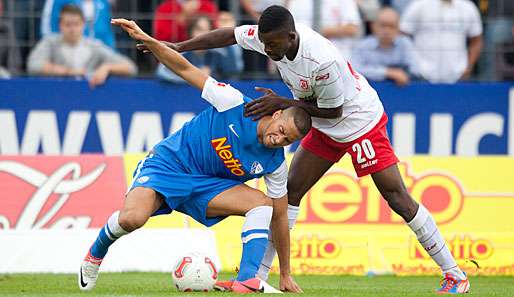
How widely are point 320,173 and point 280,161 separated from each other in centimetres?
73

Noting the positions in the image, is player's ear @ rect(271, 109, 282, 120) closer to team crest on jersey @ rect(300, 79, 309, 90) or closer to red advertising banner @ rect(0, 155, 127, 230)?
team crest on jersey @ rect(300, 79, 309, 90)

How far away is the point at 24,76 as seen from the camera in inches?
532

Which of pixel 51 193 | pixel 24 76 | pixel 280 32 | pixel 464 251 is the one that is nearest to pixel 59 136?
pixel 24 76

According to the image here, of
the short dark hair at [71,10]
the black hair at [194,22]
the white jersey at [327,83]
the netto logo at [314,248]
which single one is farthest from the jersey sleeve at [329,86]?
the short dark hair at [71,10]

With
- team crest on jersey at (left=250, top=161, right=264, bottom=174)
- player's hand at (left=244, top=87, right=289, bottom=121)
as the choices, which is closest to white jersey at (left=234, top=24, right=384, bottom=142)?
player's hand at (left=244, top=87, right=289, bottom=121)

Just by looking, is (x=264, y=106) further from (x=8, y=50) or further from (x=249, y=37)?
(x=8, y=50)

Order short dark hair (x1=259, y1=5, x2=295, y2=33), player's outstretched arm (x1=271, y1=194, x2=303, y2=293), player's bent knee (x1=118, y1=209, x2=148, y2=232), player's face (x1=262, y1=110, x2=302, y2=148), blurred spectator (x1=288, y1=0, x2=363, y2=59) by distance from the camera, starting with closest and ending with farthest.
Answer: short dark hair (x1=259, y1=5, x2=295, y2=33) → player's face (x1=262, y1=110, x2=302, y2=148) → player's bent knee (x1=118, y1=209, x2=148, y2=232) → player's outstretched arm (x1=271, y1=194, x2=303, y2=293) → blurred spectator (x1=288, y1=0, x2=363, y2=59)

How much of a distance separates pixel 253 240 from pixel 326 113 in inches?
43.1

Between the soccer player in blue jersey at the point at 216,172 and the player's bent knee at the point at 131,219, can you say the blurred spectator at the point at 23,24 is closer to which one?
the soccer player in blue jersey at the point at 216,172

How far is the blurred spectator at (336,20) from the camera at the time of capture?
13.8m

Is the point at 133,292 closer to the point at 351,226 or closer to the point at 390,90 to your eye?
the point at 351,226

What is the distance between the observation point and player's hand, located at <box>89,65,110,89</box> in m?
13.3

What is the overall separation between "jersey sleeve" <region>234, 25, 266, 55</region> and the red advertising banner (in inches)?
129

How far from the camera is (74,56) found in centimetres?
1355
